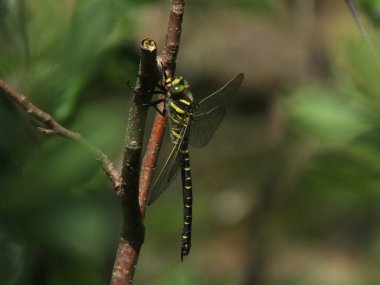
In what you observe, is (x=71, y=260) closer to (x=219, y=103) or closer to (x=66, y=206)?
(x=66, y=206)

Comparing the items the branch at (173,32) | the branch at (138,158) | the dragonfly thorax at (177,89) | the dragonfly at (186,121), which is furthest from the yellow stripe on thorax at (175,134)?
the branch at (173,32)

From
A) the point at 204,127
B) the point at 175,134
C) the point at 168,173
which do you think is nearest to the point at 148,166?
the point at 168,173

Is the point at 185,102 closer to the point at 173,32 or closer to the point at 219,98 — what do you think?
the point at 219,98

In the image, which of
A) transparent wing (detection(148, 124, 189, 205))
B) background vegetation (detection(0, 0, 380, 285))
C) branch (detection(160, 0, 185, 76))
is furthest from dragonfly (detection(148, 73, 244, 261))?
branch (detection(160, 0, 185, 76))

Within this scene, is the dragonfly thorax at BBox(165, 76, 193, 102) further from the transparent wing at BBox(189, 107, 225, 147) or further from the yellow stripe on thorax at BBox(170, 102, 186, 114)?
the transparent wing at BBox(189, 107, 225, 147)

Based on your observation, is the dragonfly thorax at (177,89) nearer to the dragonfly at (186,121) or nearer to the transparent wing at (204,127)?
the dragonfly at (186,121)

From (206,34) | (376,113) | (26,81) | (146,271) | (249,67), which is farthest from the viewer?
(249,67)

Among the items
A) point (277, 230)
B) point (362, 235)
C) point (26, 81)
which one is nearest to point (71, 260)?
point (26, 81)
